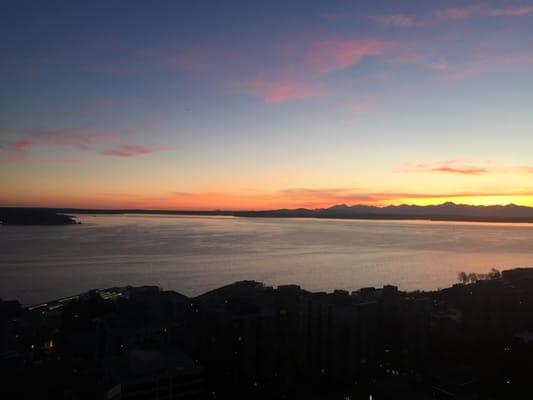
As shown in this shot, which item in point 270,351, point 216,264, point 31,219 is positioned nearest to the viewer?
point 270,351

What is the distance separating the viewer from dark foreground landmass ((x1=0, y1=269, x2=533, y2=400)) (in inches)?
342

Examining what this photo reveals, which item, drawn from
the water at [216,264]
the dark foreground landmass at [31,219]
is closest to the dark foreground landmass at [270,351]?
the water at [216,264]

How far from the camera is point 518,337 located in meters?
11.3

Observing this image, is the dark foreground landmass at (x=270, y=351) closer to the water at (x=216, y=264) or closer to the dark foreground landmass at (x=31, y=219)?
the water at (x=216, y=264)

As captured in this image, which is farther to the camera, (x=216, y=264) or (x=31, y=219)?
(x=31, y=219)

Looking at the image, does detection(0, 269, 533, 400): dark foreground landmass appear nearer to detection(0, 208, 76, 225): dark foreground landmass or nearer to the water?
the water

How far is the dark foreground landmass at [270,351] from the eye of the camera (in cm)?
868

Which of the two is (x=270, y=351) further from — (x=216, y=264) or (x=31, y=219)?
(x=31, y=219)

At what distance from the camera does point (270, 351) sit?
11016 mm

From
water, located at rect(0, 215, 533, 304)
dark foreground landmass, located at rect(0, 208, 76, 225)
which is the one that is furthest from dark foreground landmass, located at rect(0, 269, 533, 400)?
dark foreground landmass, located at rect(0, 208, 76, 225)

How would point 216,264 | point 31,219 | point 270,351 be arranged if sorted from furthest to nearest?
1. point 31,219
2. point 216,264
3. point 270,351

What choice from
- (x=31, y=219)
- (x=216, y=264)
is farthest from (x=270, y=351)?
(x=31, y=219)

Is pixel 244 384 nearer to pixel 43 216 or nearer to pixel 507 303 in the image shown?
pixel 507 303

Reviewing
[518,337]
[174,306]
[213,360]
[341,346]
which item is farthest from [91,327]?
[518,337]
